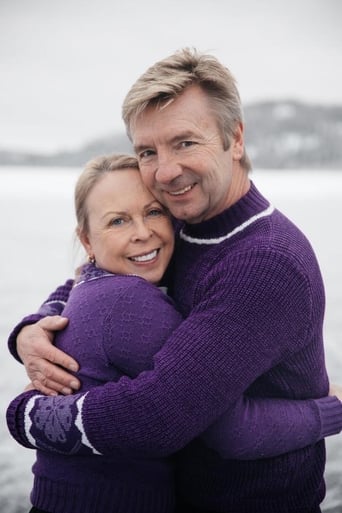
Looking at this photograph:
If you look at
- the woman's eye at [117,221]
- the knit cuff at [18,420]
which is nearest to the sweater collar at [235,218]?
the woman's eye at [117,221]

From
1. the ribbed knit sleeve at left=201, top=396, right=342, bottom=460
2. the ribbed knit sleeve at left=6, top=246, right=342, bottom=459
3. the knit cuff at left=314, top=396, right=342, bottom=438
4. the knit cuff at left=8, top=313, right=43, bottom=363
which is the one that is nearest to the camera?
the ribbed knit sleeve at left=6, top=246, right=342, bottom=459

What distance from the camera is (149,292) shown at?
1345mm

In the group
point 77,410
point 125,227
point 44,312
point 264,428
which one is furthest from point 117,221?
point 264,428

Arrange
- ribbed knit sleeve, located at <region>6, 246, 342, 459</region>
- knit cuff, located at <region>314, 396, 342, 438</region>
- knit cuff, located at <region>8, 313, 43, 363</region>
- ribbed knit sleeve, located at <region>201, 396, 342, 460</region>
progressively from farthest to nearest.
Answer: knit cuff, located at <region>8, 313, 43, 363</region> < knit cuff, located at <region>314, 396, 342, 438</region> < ribbed knit sleeve, located at <region>201, 396, 342, 460</region> < ribbed knit sleeve, located at <region>6, 246, 342, 459</region>

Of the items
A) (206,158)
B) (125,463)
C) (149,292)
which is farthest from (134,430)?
(206,158)

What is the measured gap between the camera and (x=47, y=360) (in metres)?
1.41

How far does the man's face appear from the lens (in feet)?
4.97

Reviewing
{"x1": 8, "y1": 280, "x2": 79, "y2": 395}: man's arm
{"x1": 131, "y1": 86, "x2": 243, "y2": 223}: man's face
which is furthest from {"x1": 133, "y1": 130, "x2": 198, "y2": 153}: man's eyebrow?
{"x1": 8, "y1": 280, "x2": 79, "y2": 395}: man's arm

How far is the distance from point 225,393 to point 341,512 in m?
1.15

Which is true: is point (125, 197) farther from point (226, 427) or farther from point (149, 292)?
point (226, 427)

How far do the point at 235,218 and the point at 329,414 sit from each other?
1.93 ft

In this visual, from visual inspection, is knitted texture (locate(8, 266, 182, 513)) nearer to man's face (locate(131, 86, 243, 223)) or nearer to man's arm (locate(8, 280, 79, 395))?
man's arm (locate(8, 280, 79, 395))

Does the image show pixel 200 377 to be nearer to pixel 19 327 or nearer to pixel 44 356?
pixel 44 356

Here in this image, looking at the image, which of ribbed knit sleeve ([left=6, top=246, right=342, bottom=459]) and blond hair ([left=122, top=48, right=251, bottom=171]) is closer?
ribbed knit sleeve ([left=6, top=246, right=342, bottom=459])
